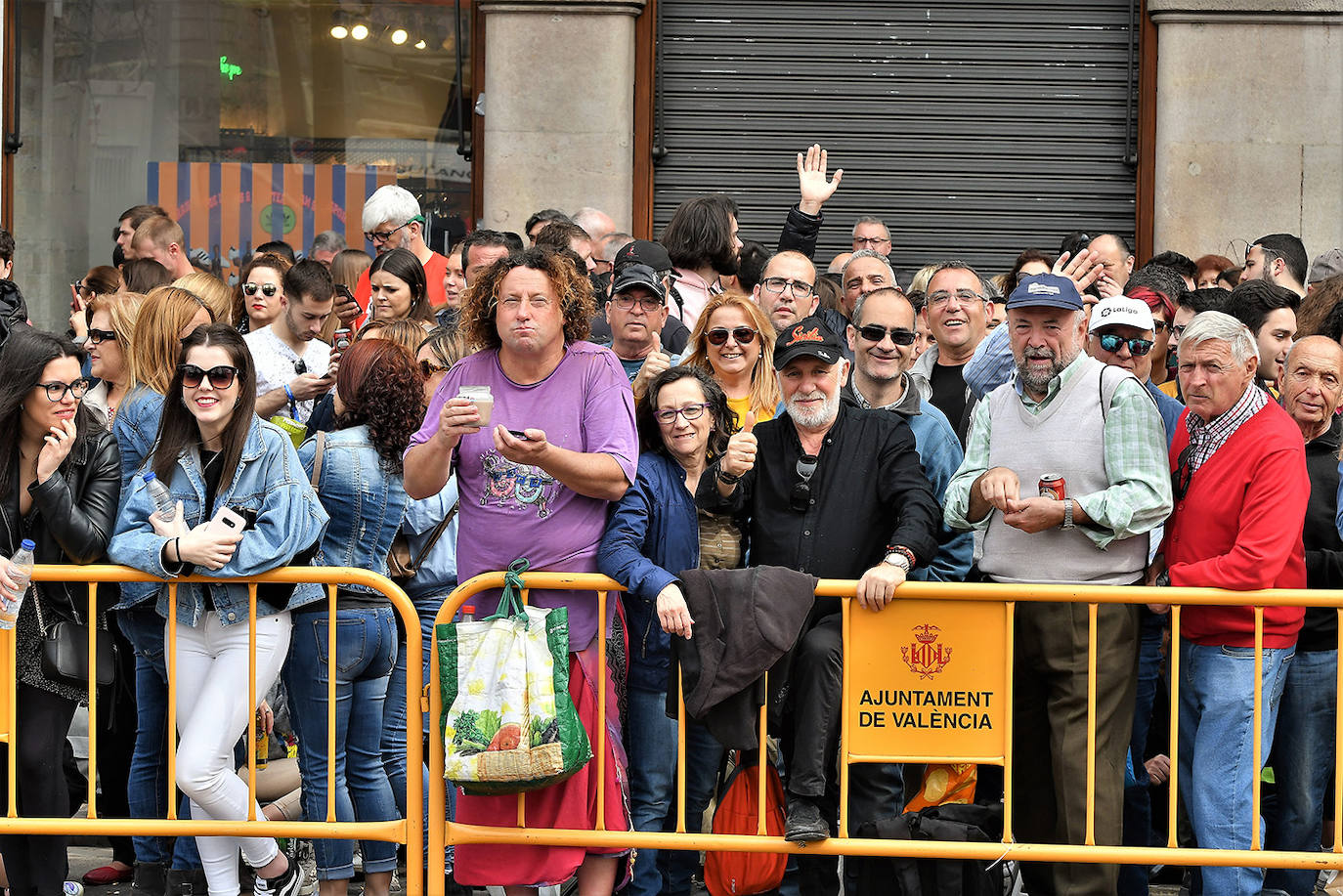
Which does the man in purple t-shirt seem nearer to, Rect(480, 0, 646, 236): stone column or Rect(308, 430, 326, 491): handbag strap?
Rect(308, 430, 326, 491): handbag strap

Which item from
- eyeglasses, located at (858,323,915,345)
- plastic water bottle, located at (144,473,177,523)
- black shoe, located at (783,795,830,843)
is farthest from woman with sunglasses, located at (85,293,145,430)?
black shoe, located at (783,795,830,843)

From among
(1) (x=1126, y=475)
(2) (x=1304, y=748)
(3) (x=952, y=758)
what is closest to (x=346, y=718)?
(3) (x=952, y=758)

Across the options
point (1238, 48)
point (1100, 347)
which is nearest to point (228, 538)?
point (1100, 347)

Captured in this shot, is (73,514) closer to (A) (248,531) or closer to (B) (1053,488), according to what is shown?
(A) (248,531)

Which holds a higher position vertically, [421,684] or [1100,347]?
[1100,347]

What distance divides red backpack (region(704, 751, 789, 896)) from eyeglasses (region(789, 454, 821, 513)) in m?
0.91

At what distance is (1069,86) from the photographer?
37.7 ft

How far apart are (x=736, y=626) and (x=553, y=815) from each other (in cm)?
93

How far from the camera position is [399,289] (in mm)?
8156

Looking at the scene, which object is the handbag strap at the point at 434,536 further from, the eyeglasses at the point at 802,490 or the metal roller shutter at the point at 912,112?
the metal roller shutter at the point at 912,112

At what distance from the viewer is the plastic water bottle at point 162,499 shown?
18.9ft

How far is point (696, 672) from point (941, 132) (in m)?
6.98

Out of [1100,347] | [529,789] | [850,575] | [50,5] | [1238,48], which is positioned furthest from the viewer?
[50,5]

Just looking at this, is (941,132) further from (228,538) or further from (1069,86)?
(228,538)
